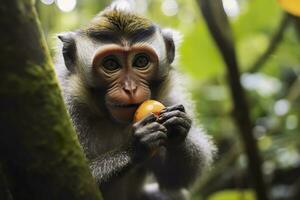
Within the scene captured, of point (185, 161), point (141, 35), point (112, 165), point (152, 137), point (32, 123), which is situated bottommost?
point (185, 161)

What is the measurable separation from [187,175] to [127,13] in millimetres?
1344

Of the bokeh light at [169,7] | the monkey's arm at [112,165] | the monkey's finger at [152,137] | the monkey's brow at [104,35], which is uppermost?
the bokeh light at [169,7]

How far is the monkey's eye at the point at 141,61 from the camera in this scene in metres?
3.61

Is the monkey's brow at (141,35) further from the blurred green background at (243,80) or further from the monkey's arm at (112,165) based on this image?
the blurred green background at (243,80)

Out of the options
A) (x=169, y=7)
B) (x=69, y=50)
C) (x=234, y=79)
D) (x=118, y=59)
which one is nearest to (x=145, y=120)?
(x=118, y=59)

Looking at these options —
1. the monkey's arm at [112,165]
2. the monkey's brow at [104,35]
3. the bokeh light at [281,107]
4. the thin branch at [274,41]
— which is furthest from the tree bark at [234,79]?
the bokeh light at [281,107]

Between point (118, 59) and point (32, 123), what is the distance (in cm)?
199

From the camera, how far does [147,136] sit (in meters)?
2.96

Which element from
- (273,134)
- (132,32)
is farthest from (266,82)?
(132,32)

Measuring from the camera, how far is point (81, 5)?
6.67 meters

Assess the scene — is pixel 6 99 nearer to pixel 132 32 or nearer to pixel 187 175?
pixel 132 32

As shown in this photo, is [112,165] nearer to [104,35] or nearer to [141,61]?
[141,61]

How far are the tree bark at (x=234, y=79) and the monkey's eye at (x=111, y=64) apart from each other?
0.69 m

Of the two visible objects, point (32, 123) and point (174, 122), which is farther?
point (174, 122)
